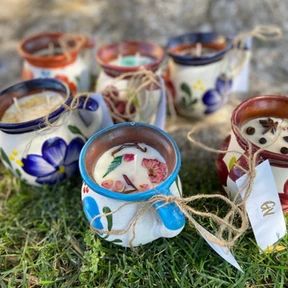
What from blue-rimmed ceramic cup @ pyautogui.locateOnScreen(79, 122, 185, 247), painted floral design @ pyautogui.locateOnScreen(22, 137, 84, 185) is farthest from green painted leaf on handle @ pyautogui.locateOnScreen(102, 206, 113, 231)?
painted floral design @ pyautogui.locateOnScreen(22, 137, 84, 185)

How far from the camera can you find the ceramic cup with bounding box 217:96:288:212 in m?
0.70

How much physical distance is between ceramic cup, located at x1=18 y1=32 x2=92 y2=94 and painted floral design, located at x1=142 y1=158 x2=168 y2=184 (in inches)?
14.1

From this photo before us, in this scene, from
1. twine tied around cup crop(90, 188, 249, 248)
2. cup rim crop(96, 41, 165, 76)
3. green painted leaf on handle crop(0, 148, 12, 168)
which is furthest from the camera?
cup rim crop(96, 41, 165, 76)

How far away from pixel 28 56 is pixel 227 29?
0.69 m

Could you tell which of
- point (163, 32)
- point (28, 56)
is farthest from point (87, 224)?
point (163, 32)

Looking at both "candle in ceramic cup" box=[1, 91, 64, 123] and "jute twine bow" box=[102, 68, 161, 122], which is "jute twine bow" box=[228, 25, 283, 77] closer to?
"jute twine bow" box=[102, 68, 161, 122]

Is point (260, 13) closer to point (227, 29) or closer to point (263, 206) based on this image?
point (227, 29)

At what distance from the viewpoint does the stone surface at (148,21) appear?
1.33 meters

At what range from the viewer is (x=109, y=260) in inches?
29.5

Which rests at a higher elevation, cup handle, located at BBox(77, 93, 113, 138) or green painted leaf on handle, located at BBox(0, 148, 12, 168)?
cup handle, located at BBox(77, 93, 113, 138)

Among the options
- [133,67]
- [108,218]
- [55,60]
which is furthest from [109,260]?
[55,60]

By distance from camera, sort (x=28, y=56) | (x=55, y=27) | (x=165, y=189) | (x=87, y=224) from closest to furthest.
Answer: (x=165, y=189)
(x=87, y=224)
(x=28, y=56)
(x=55, y=27)

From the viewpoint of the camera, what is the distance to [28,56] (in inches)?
41.2

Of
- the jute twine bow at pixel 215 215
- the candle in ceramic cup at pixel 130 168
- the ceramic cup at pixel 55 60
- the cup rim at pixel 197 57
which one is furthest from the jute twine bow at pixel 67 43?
the jute twine bow at pixel 215 215
